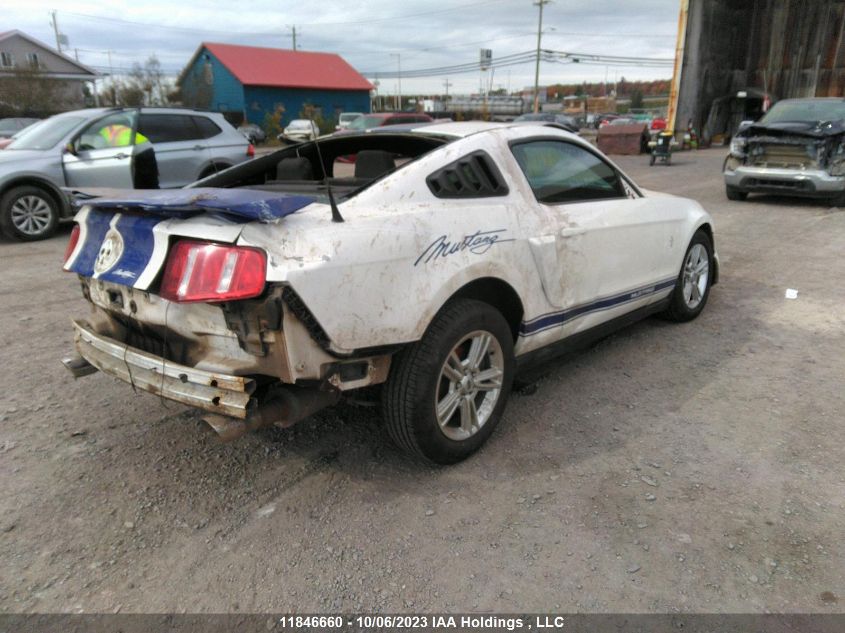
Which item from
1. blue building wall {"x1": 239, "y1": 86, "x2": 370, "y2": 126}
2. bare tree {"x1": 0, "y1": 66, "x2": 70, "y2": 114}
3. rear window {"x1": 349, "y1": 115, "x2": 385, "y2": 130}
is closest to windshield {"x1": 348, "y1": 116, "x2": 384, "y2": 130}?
rear window {"x1": 349, "y1": 115, "x2": 385, "y2": 130}

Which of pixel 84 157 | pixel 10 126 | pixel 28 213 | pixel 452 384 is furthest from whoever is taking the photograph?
pixel 10 126

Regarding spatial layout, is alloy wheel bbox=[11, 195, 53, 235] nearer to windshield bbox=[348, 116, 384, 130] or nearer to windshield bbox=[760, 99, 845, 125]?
windshield bbox=[760, 99, 845, 125]

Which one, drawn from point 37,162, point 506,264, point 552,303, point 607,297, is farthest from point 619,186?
point 37,162

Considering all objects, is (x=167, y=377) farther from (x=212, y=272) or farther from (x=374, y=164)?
(x=374, y=164)

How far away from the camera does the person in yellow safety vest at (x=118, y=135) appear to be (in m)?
8.70

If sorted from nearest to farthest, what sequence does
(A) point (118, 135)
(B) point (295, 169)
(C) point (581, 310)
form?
(C) point (581, 310)
(B) point (295, 169)
(A) point (118, 135)

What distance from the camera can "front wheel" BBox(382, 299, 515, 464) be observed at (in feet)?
9.11

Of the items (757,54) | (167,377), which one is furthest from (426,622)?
(757,54)

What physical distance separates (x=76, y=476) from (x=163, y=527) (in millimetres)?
692

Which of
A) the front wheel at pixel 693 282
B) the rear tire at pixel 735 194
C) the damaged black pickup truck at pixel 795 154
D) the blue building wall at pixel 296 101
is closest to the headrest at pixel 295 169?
the front wheel at pixel 693 282

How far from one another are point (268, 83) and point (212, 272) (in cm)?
4808

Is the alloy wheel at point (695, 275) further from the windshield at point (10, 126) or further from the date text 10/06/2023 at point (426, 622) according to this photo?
the windshield at point (10, 126)

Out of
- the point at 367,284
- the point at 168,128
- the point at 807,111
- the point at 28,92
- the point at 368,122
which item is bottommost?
the point at 367,284

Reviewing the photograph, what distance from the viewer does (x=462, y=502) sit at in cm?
283
